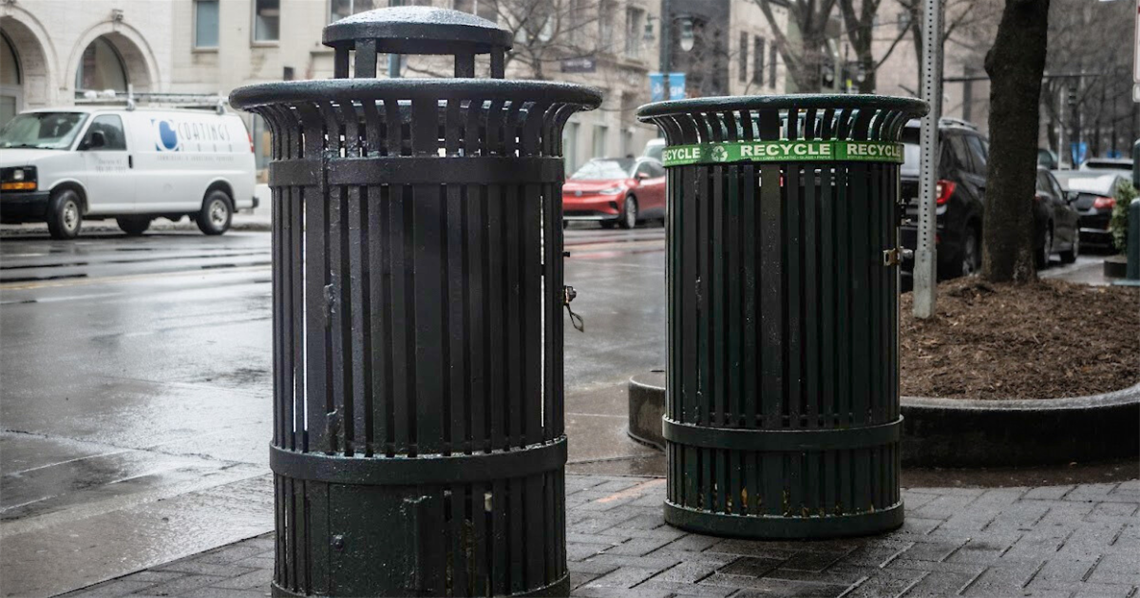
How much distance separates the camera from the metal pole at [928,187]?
333 inches

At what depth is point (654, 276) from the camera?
1795 cm

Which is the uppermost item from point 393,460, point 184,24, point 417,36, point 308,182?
point 184,24

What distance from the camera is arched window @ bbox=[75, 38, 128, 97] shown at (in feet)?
134

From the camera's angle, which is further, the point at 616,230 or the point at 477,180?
the point at 616,230

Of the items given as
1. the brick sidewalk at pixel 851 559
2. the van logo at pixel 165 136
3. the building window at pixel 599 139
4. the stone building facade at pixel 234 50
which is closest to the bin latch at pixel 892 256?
the brick sidewalk at pixel 851 559

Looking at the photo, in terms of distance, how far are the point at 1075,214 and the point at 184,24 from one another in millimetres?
36460

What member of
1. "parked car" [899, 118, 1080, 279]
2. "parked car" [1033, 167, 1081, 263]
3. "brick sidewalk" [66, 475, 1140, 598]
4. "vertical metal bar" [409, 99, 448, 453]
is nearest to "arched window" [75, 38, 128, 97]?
"parked car" [1033, 167, 1081, 263]

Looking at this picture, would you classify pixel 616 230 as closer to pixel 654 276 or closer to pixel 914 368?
pixel 654 276

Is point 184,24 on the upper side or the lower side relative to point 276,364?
upper

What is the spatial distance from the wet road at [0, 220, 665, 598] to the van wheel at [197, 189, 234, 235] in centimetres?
918

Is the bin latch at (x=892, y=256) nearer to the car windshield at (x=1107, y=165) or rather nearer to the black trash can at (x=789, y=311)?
the black trash can at (x=789, y=311)

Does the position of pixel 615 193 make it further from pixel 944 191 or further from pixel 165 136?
pixel 944 191

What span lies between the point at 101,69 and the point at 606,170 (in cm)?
1597

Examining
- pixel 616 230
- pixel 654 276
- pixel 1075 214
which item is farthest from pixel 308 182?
pixel 616 230
